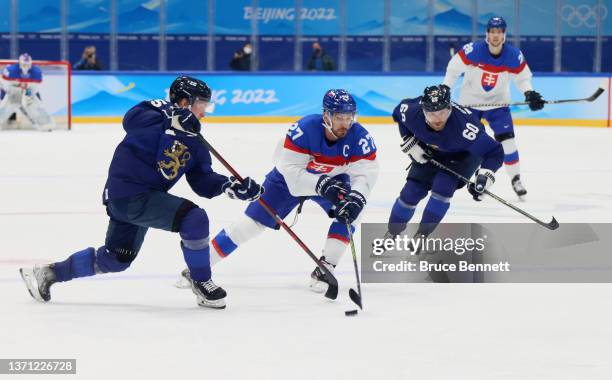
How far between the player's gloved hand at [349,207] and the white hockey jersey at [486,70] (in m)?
3.99

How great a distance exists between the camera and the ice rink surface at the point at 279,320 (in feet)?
11.1

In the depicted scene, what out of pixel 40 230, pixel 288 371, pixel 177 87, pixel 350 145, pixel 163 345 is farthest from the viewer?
pixel 40 230

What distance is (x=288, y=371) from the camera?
10.9ft

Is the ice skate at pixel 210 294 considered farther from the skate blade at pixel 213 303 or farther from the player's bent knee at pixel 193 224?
the player's bent knee at pixel 193 224

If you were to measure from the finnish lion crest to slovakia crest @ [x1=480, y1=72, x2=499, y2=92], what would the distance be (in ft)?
14.7

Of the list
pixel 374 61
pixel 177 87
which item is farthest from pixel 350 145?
pixel 374 61

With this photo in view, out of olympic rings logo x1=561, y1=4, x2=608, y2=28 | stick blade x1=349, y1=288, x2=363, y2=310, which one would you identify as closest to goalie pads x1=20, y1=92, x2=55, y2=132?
olympic rings logo x1=561, y1=4, x2=608, y2=28

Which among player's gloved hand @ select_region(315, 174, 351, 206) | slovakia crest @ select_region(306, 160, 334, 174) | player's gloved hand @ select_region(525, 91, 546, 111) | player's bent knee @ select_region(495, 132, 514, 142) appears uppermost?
player's gloved hand @ select_region(525, 91, 546, 111)

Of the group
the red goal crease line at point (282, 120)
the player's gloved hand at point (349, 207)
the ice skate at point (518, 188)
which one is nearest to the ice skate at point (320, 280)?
the player's gloved hand at point (349, 207)

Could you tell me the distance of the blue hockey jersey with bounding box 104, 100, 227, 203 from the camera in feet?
13.7

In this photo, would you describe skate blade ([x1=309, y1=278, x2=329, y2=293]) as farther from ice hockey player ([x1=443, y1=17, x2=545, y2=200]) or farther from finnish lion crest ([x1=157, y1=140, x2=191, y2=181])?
ice hockey player ([x1=443, y1=17, x2=545, y2=200])

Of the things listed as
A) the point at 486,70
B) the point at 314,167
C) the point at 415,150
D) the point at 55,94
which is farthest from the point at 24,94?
the point at 314,167

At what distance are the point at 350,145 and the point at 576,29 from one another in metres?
14.4

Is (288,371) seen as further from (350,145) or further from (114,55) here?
(114,55)
